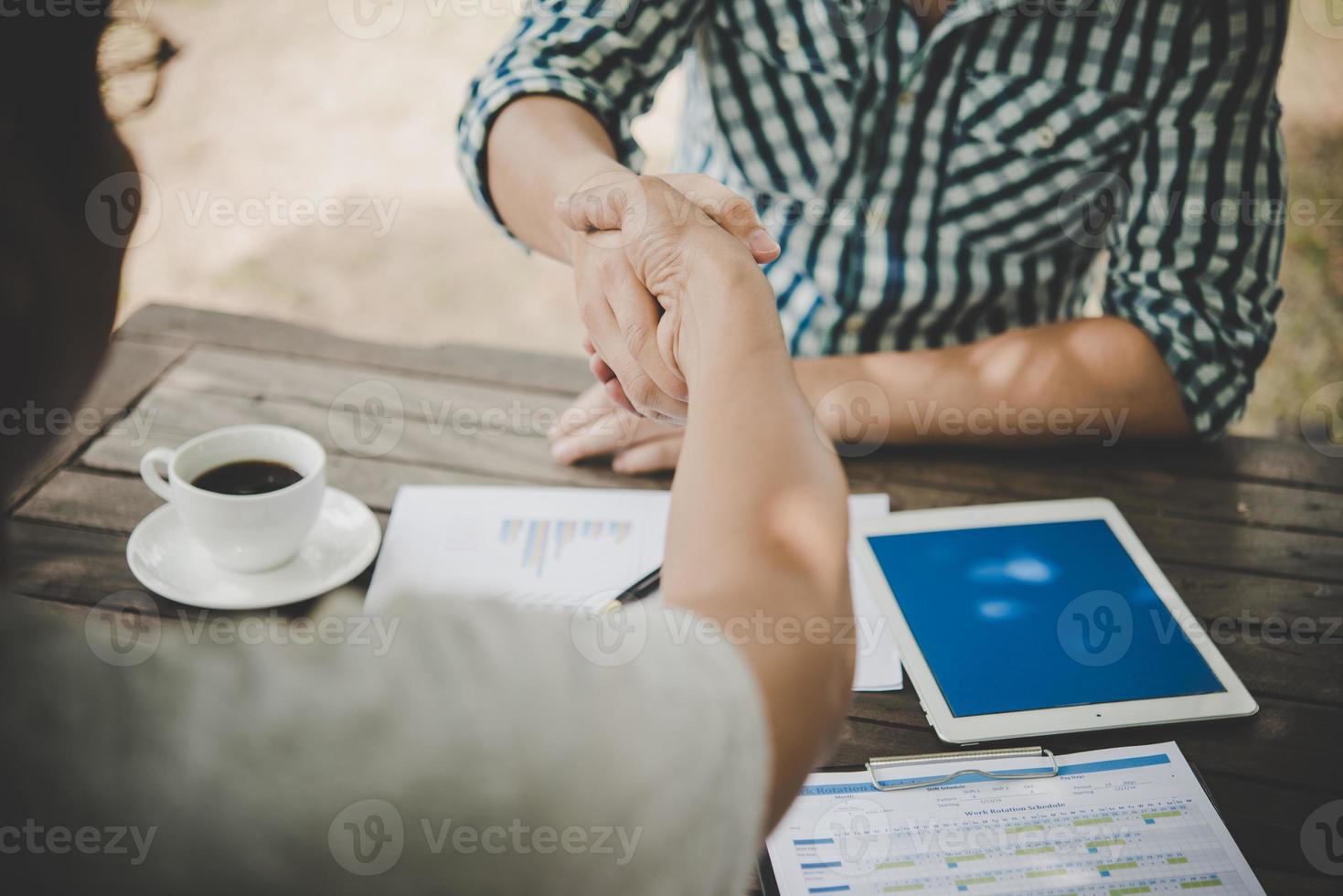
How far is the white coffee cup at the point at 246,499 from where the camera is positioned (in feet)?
2.81

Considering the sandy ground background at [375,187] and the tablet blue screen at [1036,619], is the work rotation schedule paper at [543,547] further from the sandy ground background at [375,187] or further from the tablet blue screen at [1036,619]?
the sandy ground background at [375,187]

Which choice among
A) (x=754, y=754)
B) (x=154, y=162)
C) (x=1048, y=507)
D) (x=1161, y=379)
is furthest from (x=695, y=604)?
(x=154, y=162)

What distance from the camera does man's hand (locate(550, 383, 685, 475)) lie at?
1.07 m

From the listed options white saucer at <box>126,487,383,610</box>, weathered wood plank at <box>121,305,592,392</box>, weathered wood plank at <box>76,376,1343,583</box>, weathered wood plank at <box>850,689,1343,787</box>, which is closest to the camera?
weathered wood plank at <box>850,689,1343,787</box>

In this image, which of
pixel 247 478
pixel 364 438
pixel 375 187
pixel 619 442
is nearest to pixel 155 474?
pixel 247 478

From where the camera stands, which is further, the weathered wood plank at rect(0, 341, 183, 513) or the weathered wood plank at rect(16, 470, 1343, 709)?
the weathered wood plank at rect(0, 341, 183, 513)

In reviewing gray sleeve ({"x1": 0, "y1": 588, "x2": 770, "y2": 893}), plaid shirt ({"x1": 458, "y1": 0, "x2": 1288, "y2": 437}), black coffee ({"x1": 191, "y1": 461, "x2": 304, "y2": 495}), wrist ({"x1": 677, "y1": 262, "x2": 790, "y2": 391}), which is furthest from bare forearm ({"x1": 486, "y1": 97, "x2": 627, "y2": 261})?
gray sleeve ({"x1": 0, "y1": 588, "x2": 770, "y2": 893})

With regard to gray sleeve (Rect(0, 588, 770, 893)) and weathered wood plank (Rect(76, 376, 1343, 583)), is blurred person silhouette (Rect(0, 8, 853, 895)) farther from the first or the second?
weathered wood plank (Rect(76, 376, 1343, 583))

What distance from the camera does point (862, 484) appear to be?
1.08m

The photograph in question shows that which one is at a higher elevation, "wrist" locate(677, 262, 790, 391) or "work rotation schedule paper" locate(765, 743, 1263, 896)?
"wrist" locate(677, 262, 790, 391)

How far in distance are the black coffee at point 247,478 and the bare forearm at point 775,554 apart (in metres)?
0.52

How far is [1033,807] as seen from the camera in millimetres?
711

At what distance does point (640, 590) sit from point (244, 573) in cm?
37

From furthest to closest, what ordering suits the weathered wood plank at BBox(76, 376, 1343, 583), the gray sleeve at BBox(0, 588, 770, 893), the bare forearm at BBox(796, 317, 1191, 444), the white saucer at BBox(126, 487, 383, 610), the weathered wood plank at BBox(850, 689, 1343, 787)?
the bare forearm at BBox(796, 317, 1191, 444), the weathered wood plank at BBox(76, 376, 1343, 583), the white saucer at BBox(126, 487, 383, 610), the weathered wood plank at BBox(850, 689, 1343, 787), the gray sleeve at BBox(0, 588, 770, 893)
